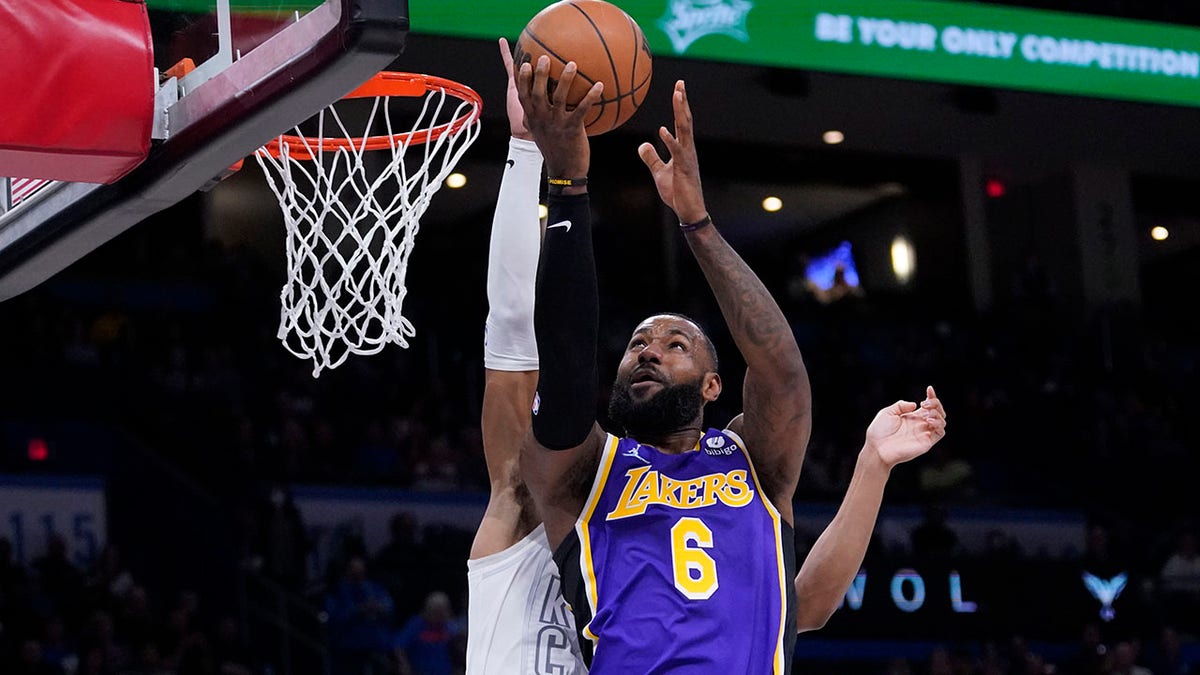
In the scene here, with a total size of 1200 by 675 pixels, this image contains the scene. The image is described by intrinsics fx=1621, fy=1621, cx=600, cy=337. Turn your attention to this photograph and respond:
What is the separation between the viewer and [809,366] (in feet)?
50.8

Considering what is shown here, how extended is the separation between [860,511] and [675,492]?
1.80 ft

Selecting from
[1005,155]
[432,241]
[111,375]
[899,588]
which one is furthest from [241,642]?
[1005,155]

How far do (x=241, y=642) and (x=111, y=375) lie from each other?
274cm

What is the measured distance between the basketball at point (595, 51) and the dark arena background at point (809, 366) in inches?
255

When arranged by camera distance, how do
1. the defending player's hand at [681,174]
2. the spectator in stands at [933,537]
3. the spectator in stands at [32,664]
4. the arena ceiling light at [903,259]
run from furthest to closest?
1. the arena ceiling light at [903,259]
2. the spectator in stands at [933,537]
3. the spectator in stands at [32,664]
4. the defending player's hand at [681,174]

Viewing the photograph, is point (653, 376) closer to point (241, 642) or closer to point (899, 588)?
point (241, 642)

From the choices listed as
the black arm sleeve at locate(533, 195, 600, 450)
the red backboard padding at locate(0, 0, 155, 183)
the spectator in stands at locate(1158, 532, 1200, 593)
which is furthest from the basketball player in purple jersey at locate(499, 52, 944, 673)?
the spectator in stands at locate(1158, 532, 1200, 593)

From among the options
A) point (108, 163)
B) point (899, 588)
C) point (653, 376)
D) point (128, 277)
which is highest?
point (128, 277)

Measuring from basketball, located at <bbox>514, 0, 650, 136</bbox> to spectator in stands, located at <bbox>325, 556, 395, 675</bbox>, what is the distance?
6.80m

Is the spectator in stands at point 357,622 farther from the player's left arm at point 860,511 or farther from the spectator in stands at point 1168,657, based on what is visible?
the player's left arm at point 860,511

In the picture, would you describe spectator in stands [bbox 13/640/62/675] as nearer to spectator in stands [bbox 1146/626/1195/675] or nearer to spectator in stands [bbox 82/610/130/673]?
spectator in stands [bbox 82/610/130/673]

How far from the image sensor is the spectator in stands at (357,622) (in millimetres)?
9789

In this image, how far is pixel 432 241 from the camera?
59.4 ft

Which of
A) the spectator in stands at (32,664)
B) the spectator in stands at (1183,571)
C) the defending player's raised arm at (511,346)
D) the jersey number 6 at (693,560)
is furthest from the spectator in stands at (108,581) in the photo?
the spectator in stands at (1183,571)
